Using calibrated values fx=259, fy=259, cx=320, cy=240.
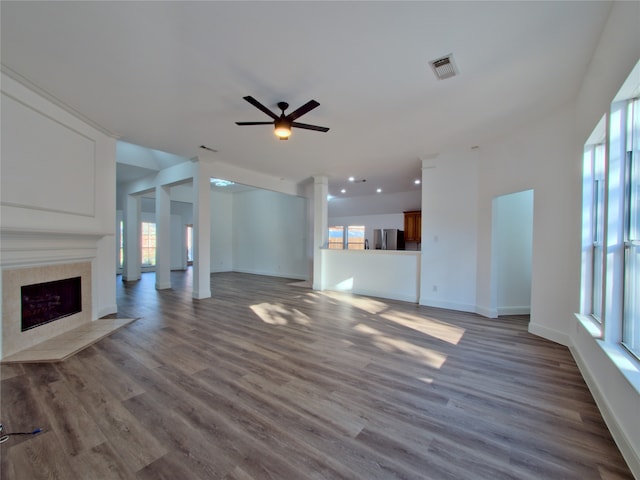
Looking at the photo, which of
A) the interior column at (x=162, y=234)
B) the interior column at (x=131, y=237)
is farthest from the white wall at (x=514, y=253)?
the interior column at (x=131, y=237)

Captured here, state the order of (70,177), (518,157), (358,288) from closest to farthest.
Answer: (70,177)
(518,157)
(358,288)

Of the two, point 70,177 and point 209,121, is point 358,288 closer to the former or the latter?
point 209,121

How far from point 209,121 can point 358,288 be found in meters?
4.46

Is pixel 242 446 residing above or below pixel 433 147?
below

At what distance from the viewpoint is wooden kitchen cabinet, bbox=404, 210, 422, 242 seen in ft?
28.6

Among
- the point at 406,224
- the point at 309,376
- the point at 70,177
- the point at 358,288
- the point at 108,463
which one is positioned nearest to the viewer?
the point at 108,463

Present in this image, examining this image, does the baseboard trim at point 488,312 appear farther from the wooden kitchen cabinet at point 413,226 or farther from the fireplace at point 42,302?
the fireplace at point 42,302

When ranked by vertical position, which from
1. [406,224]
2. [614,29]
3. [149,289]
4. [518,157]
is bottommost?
[149,289]

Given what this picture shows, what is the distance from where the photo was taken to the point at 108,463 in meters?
1.42

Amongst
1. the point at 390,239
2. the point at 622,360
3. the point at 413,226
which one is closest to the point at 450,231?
the point at 622,360

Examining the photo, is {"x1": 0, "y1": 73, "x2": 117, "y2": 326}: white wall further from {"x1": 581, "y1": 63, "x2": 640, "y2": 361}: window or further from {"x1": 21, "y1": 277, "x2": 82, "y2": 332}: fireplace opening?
{"x1": 581, "y1": 63, "x2": 640, "y2": 361}: window

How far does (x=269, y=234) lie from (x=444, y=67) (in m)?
7.68

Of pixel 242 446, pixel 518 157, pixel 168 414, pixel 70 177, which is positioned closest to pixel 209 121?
pixel 70 177

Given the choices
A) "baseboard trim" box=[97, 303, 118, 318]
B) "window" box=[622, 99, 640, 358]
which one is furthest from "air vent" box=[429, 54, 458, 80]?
"baseboard trim" box=[97, 303, 118, 318]
